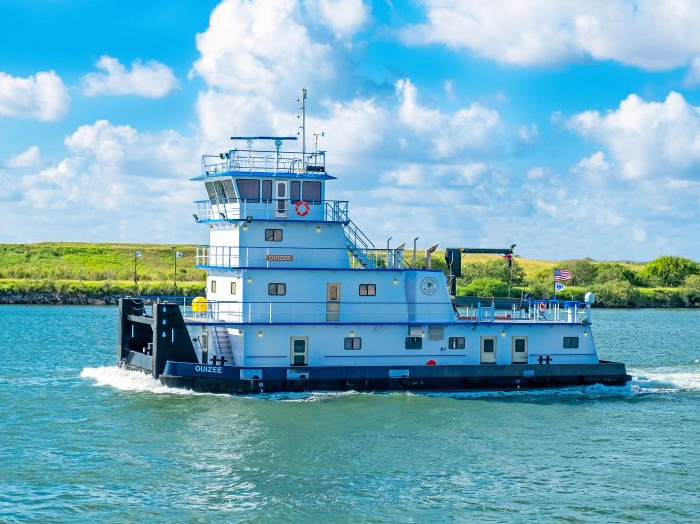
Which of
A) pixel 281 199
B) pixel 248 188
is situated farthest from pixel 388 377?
pixel 248 188

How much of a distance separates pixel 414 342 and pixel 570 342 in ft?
20.3

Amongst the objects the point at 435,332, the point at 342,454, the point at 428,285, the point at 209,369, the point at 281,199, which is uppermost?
the point at 281,199

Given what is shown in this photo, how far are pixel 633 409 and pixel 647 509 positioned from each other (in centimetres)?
1104

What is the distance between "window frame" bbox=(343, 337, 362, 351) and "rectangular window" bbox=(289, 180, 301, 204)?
5177 millimetres

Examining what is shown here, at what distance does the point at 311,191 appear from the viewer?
32844 mm

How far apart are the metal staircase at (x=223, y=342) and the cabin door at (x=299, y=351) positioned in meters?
2.12

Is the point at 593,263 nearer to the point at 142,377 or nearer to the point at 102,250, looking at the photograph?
the point at 102,250

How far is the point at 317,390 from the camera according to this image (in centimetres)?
3127

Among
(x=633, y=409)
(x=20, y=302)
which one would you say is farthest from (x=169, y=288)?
(x=633, y=409)

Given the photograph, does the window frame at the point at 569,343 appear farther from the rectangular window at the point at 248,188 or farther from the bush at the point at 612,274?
the bush at the point at 612,274

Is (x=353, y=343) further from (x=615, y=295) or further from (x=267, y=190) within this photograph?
(x=615, y=295)

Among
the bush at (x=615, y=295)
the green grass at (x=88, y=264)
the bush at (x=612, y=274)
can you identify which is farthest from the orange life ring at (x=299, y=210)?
the bush at (x=612, y=274)

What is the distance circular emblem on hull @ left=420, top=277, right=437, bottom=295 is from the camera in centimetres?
3334

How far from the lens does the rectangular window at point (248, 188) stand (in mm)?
32344
